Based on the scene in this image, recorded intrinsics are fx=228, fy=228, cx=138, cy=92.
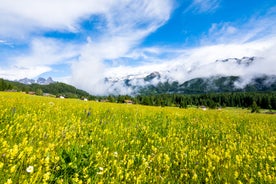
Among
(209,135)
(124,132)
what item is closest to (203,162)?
(124,132)

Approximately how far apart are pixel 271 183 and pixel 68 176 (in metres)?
3.24

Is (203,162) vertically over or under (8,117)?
under

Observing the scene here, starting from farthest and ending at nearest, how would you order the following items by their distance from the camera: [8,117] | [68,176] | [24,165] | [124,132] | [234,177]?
[124,132]
[8,117]
[234,177]
[68,176]
[24,165]

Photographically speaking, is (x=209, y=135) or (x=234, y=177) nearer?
(x=234, y=177)

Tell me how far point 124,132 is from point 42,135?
2562mm

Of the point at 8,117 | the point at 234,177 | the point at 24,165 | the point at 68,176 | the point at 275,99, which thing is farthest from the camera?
the point at 275,99

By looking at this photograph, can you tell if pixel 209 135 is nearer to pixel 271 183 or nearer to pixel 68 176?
pixel 271 183

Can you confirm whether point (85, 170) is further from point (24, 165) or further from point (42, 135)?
point (42, 135)

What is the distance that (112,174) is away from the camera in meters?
3.85

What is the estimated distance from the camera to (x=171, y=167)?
4703 millimetres

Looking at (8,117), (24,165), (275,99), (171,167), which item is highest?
(275,99)

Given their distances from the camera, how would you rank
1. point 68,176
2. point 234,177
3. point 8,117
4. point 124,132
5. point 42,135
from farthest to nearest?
point 124,132
point 8,117
point 42,135
point 234,177
point 68,176

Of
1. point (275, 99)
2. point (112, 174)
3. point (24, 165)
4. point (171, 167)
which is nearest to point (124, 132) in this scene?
point (171, 167)

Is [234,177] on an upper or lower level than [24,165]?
lower
